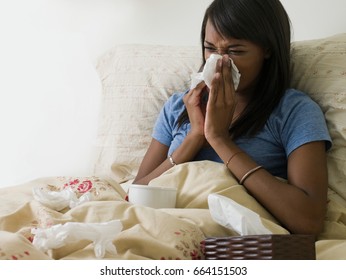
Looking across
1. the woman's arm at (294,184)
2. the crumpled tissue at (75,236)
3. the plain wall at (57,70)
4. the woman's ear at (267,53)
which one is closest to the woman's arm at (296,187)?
the woman's arm at (294,184)

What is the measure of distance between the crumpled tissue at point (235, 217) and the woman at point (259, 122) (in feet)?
0.73

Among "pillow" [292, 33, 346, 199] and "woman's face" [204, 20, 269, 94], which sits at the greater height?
"woman's face" [204, 20, 269, 94]

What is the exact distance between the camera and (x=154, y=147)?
4.80ft

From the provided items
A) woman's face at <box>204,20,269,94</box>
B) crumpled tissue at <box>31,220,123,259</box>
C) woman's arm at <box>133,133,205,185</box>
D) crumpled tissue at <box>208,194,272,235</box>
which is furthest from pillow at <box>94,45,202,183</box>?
crumpled tissue at <box>31,220,123,259</box>

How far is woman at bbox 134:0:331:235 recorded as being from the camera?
3.61 feet

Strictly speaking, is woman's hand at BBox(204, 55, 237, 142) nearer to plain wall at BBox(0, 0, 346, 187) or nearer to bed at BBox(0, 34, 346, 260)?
bed at BBox(0, 34, 346, 260)

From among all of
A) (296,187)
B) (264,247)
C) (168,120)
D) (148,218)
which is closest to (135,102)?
(168,120)

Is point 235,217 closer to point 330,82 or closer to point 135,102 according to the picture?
point 330,82

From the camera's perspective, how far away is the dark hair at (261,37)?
1.25 meters

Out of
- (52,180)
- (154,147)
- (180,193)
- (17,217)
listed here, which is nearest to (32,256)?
(17,217)

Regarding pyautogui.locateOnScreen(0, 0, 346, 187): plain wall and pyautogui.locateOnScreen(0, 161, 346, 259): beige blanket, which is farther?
pyautogui.locateOnScreen(0, 0, 346, 187): plain wall

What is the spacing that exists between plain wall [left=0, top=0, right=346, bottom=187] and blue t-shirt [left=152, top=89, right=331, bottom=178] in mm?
704

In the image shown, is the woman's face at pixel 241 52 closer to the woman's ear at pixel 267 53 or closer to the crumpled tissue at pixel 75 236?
the woman's ear at pixel 267 53

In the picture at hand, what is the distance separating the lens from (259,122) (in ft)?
4.11
